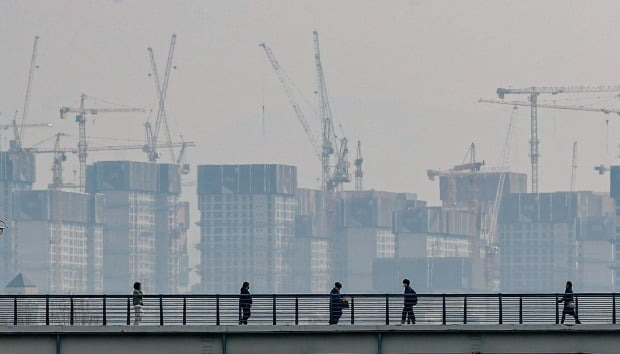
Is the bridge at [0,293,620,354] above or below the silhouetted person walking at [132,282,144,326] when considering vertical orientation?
below

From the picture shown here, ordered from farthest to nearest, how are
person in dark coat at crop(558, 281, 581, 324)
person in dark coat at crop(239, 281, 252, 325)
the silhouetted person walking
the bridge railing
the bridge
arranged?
1. the silhouetted person walking
2. person in dark coat at crop(239, 281, 252, 325)
3. person in dark coat at crop(558, 281, 581, 324)
4. the bridge railing
5. the bridge

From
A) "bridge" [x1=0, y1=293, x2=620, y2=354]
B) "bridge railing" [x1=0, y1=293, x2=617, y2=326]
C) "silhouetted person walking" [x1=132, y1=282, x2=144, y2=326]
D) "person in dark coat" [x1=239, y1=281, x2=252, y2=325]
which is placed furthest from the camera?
"silhouetted person walking" [x1=132, y1=282, x2=144, y2=326]

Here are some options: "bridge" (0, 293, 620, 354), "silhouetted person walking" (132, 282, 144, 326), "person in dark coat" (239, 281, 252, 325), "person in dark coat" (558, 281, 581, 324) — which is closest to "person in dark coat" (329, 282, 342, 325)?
"bridge" (0, 293, 620, 354)

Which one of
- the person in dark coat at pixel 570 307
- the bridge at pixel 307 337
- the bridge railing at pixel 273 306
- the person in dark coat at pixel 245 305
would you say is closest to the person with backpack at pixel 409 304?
the bridge railing at pixel 273 306

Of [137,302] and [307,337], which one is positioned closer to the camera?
[307,337]

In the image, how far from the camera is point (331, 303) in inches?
2190

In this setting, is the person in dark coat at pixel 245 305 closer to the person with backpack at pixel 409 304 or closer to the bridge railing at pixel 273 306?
the bridge railing at pixel 273 306

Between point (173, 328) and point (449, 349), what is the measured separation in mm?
7948

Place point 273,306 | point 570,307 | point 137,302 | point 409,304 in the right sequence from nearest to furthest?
point 273,306 → point 570,307 → point 409,304 → point 137,302

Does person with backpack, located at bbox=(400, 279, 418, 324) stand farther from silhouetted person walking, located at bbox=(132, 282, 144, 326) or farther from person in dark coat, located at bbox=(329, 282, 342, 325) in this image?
silhouetted person walking, located at bbox=(132, 282, 144, 326)

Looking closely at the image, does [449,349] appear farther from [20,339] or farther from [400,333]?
[20,339]

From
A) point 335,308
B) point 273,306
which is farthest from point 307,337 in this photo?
point 335,308

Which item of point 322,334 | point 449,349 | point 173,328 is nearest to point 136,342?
point 173,328

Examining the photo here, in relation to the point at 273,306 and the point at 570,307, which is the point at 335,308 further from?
the point at 570,307
